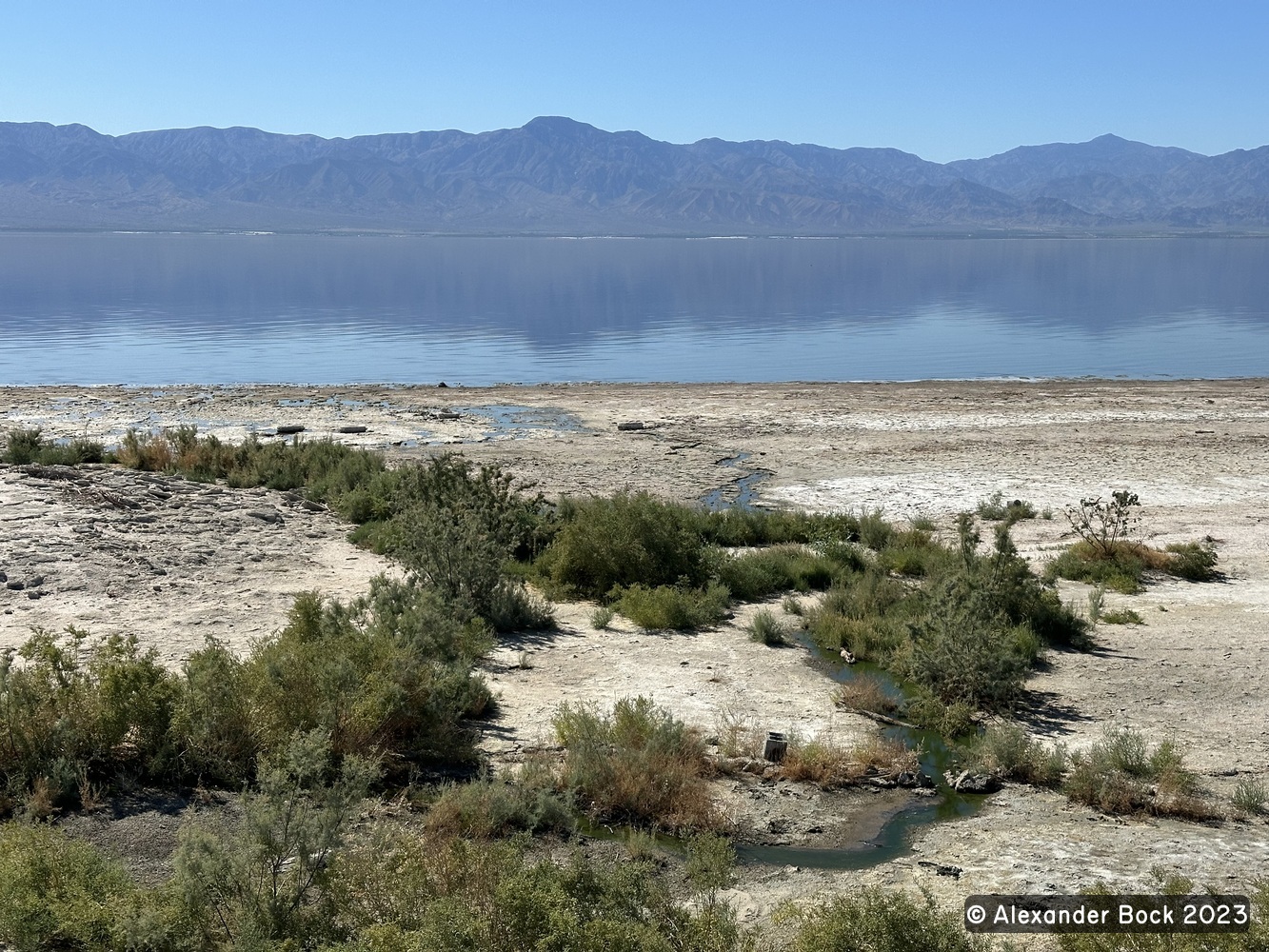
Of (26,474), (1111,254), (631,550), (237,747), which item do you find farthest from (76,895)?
(1111,254)

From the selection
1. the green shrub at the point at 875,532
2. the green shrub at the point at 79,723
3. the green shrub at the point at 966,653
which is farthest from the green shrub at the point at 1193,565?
the green shrub at the point at 79,723

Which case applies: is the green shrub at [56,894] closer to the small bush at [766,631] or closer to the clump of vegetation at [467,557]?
the clump of vegetation at [467,557]

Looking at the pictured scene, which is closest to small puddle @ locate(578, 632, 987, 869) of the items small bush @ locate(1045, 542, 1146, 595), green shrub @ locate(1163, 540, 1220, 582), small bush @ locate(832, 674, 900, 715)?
small bush @ locate(832, 674, 900, 715)

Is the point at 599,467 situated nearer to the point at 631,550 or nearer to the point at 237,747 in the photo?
the point at 631,550

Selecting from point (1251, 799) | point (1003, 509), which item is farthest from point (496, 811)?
point (1003, 509)

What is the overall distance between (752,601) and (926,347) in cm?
3633

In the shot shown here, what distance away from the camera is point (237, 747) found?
7.70m

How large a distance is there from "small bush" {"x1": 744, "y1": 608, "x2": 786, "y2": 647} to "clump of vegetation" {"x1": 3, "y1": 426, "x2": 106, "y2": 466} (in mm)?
11877

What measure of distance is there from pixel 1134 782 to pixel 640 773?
3.56 metres

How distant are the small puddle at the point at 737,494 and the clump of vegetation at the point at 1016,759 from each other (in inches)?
347

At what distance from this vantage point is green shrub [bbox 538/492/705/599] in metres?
13.5

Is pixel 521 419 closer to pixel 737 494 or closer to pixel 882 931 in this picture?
pixel 737 494

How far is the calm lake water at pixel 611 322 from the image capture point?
1607 inches

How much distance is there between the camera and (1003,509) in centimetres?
1780
